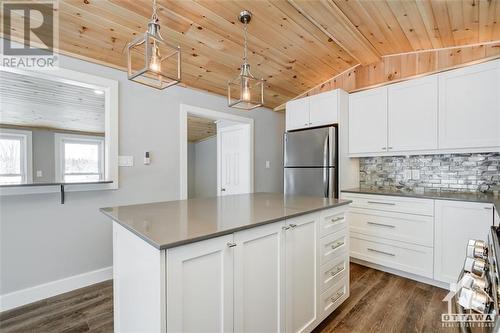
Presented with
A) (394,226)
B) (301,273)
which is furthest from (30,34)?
(394,226)

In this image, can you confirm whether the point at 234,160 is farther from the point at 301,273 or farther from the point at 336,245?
the point at 301,273

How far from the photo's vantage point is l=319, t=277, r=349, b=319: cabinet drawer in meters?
1.75

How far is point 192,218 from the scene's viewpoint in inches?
53.1

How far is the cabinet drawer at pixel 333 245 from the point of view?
68.5 inches

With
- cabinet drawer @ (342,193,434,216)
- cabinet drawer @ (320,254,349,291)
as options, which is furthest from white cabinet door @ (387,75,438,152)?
cabinet drawer @ (320,254,349,291)

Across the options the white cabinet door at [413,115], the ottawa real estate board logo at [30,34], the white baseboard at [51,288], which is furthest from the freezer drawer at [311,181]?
the ottawa real estate board logo at [30,34]

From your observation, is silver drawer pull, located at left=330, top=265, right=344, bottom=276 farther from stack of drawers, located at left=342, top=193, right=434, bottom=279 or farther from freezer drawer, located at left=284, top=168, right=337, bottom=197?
freezer drawer, located at left=284, top=168, right=337, bottom=197

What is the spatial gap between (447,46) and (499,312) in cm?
321

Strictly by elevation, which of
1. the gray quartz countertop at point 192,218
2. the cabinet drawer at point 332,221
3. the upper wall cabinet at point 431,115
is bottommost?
the cabinet drawer at point 332,221

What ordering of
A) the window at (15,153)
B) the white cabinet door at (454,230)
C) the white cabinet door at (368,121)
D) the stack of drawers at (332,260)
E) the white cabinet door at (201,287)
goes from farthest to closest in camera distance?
the window at (15,153) < the white cabinet door at (368,121) < the white cabinet door at (454,230) < the stack of drawers at (332,260) < the white cabinet door at (201,287)

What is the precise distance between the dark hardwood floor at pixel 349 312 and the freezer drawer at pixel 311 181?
3.66ft

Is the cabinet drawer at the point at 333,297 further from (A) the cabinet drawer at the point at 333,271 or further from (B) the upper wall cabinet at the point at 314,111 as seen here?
(B) the upper wall cabinet at the point at 314,111

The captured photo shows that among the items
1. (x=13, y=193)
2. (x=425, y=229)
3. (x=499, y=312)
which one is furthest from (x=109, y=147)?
(x=425, y=229)

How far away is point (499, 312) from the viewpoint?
0.58 metres
